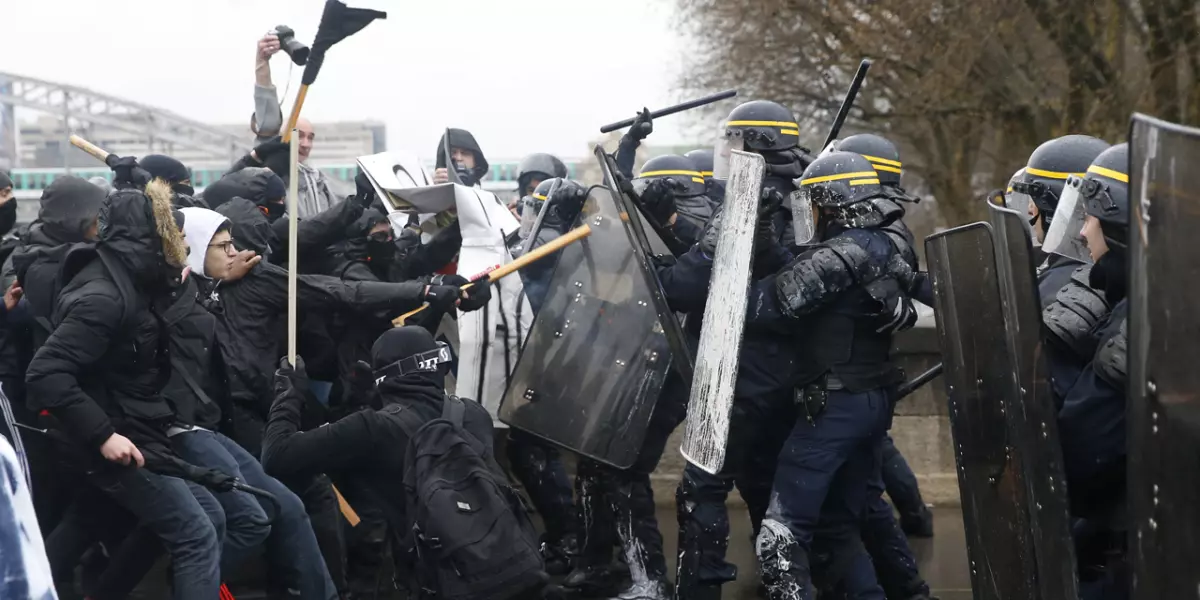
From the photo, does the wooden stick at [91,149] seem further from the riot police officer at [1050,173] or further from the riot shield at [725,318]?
the riot police officer at [1050,173]

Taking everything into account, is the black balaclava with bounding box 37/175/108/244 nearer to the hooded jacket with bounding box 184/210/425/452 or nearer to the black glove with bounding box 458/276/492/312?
the hooded jacket with bounding box 184/210/425/452

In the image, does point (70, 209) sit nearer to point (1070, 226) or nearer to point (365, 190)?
point (365, 190)

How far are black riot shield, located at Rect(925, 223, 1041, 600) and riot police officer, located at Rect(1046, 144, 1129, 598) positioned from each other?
0.13 meters

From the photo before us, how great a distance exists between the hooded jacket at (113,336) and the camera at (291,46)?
1503 millimetres

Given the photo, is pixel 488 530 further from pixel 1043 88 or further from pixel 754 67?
pixel 754 67

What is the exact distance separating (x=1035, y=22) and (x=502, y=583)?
12.3 meters

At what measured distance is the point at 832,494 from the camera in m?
4.93

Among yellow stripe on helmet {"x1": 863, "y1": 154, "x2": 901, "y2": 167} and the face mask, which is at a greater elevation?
yellow stripe on helmet {"x1": 863, "y1": 154, "x2": 901, "y2": 167}

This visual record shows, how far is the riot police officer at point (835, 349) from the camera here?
182 inches

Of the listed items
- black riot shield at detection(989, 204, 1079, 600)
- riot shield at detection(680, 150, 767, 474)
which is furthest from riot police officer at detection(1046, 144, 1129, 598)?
riot shield at detection(680, 150, 767, 474)

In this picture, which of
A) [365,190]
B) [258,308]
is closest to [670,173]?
[365,190]

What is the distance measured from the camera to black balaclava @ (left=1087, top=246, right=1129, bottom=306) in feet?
9.60

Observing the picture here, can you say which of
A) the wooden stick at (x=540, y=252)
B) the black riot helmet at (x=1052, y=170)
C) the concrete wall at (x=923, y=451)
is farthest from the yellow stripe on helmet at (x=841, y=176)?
the concrete wall at (x=923, y=451)

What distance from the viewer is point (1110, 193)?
2938 millimetres
